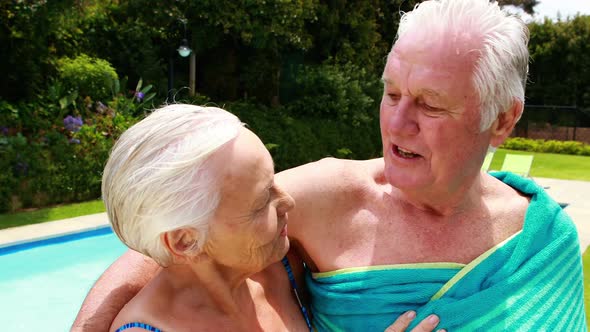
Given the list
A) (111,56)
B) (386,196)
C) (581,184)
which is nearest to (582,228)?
(581,184)

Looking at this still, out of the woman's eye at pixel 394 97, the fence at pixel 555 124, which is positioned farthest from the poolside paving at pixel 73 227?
the fence at pixel 555 124

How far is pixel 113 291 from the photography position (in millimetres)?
1484

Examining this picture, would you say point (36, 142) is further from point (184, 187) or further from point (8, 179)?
point (184, 187)

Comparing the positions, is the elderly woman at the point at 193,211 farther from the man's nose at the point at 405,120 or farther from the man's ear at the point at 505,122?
the man's ear at the point at 505,122

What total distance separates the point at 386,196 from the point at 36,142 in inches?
340

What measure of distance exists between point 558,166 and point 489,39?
1629 cm

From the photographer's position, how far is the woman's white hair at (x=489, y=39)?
1.57m

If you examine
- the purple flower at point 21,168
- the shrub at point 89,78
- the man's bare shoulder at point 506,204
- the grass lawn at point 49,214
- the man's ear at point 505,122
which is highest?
the man's ear at point 505,122

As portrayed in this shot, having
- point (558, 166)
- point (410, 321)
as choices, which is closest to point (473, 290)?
point (410, 321)

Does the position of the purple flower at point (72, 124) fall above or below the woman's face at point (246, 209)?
below

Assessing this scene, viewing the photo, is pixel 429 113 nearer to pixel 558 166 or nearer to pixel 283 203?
pixel 283 203

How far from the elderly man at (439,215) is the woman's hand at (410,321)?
2 cm

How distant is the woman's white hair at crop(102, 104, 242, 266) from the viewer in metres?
1.23

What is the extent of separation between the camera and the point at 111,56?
535 inches
